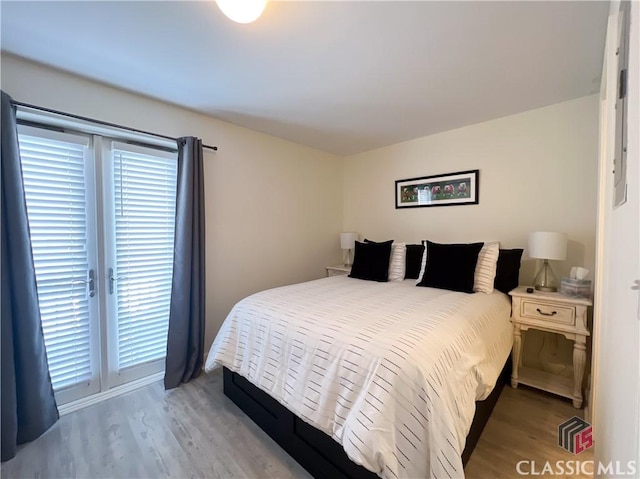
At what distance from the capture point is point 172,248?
248 cm

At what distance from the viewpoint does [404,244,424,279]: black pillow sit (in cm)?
290

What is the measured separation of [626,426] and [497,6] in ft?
5.83

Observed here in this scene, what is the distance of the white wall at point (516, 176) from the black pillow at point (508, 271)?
28cm

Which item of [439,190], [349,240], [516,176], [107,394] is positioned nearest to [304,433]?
[107,394]

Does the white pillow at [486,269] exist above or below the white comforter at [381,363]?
above

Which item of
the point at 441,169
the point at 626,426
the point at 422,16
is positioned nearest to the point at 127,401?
the point at 626,426

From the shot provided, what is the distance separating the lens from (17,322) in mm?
1656

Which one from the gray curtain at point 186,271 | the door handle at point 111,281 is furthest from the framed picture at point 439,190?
the door handle at point 111,281

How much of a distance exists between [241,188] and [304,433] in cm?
230

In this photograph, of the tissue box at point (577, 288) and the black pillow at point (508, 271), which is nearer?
the tissue box at point (577, 288)

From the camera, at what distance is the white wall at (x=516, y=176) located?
2.32 m

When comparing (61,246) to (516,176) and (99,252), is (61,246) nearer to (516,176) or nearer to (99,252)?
(99,252)

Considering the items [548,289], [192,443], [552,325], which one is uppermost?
[548,289]

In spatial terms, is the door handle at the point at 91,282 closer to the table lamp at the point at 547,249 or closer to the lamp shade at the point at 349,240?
the lamp shade at the point at 349,240
